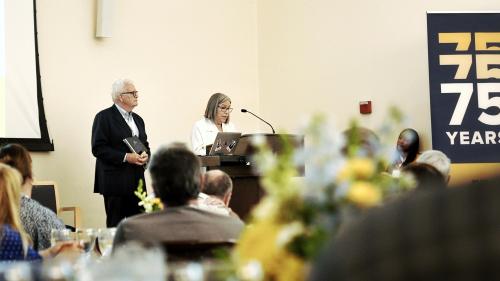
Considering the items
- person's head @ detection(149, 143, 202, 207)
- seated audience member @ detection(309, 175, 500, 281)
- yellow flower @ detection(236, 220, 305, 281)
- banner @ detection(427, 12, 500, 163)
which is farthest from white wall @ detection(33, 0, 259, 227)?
seated audience member @ detection(309, 175, 500, 281)

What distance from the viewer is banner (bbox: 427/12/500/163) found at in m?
7.98

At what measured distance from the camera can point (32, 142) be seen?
753 centimetres

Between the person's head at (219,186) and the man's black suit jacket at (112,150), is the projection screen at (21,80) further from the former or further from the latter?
the person's head at (219,186)

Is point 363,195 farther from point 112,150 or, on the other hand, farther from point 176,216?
point 112,150

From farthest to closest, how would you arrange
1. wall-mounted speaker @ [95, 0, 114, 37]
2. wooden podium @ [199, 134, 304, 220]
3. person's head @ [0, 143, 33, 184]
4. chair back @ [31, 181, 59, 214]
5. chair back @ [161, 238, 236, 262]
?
wall-mounted speaker @ [95, 0, 114, 37], chair back @ [31, 181, 59, 214], wooden podium @ [199, 134, 304, 220], person's head @ [0, 143, 33, 184], chair back @ [161, 238, 236, 262]

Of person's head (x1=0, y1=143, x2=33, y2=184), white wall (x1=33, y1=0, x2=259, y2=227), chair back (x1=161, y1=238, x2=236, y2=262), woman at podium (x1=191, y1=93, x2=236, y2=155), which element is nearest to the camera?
chair back (x1=161, y1=238, x2=236, y2=262)

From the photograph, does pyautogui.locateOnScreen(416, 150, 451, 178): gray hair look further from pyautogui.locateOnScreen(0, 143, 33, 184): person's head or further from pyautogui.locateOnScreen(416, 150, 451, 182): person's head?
pyautogui.locateOnScreen(0, 143, 33, 184): person's head

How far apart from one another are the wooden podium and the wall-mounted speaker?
2081mm

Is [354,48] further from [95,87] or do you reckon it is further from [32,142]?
[32,142]

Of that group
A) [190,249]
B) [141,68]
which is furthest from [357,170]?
[141,68]

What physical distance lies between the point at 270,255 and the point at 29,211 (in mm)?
3374

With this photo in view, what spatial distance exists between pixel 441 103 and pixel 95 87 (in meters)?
3.14

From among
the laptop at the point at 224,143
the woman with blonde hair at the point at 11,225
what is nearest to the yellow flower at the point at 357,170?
the woman with blonde hair at the point at 11,225

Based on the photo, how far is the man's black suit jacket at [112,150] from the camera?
741 centimetres
